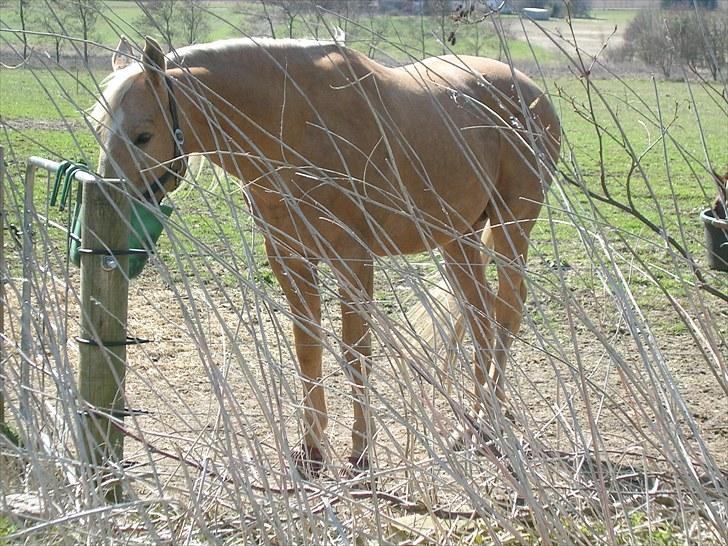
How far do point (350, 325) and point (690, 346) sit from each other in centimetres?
232

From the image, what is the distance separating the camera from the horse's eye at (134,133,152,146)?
2.91 m

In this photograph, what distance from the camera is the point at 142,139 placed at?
292 centimetres

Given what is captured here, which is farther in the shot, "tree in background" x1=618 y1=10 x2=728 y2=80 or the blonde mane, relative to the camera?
the blonde mane

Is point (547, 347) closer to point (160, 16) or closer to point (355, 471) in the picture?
point (355, 471)

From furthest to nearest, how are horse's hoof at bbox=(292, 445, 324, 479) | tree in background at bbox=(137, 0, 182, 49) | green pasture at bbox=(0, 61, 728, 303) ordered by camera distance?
horse's hoof at bbox=(292, 445, 324, 479) → green pasture at bbox=(0, 61, 728, 303) → tree in background at bbox=(137, 0, 182, 49)

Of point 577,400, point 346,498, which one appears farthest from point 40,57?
point 577,400

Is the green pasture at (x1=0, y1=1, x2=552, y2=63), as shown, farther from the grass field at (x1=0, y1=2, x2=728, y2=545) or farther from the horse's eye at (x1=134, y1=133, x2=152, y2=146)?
the horse's eye at (x1=134, y1=133, x2=152, y2=146)

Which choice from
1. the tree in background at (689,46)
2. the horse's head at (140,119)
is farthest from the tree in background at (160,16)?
the tree in background at (689,46)

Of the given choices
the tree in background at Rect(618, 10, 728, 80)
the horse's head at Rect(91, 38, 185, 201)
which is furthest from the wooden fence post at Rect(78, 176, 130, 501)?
the tree in background at Rect(618, 10, 728, 80)

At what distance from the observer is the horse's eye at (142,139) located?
2.91 meters

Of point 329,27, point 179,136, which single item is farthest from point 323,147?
point 329,27

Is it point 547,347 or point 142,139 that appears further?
point 547,347

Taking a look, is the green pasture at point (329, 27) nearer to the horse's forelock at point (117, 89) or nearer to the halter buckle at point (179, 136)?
the horse's forelock at point (117, 89)

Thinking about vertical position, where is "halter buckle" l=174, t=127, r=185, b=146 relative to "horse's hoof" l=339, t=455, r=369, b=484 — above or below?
above
